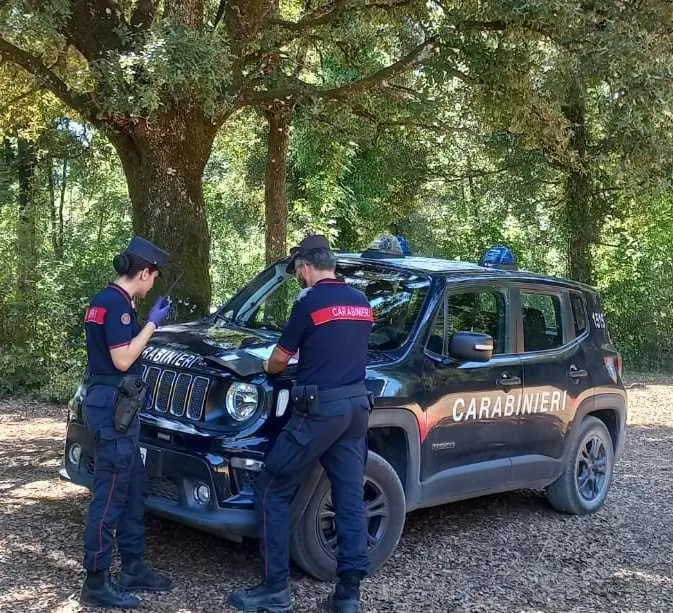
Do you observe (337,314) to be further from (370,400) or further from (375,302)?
(375,302)

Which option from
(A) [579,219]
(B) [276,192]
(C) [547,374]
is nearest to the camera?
(C) [547,374]

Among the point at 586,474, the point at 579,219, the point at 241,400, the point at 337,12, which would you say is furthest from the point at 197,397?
the point at 579,219

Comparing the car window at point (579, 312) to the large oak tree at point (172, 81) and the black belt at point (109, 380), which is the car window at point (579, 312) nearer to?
the large oak tree at point (172, 81)

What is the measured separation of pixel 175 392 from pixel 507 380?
7.75 feet

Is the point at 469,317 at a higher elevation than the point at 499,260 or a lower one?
lower

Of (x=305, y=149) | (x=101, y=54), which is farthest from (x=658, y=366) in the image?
(x=101, y=54)

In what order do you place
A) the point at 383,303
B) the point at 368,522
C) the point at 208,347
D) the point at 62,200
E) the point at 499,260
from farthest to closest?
1. the point at 62,200
2. the point at 499,260
3. the point at 383,303
4. the point at 208,347
5. the point at 368,522

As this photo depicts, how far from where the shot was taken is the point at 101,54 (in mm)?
8484

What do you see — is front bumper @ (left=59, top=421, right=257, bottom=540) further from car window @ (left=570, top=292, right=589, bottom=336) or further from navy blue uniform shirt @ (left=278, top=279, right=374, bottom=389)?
car window @ (left=570, top=292, right=589, bottom=336)

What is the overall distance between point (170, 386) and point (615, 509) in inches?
165

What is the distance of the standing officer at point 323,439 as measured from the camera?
175 inches

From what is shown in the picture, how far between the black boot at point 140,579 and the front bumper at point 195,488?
0.31 metres

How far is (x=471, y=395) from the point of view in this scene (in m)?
5.79

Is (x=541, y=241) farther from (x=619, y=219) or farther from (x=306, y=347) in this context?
(x=306, y=347)
